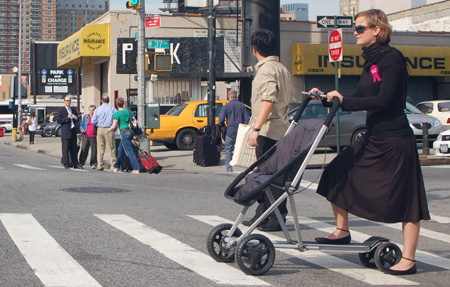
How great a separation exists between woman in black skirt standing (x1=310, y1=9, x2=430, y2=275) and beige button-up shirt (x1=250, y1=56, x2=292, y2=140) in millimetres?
1436

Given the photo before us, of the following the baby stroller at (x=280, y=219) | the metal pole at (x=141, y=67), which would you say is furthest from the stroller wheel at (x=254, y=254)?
the metal pole at (x=141, y=67)

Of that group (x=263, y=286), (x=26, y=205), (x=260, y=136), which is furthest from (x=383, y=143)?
(x=26, y=205)

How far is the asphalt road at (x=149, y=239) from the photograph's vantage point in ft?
17.5

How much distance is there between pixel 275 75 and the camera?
276 inches

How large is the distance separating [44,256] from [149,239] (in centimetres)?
120

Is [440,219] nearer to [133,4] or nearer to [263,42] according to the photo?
[263,42]

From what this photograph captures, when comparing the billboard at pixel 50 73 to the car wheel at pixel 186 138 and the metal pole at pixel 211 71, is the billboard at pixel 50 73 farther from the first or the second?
the metal pole at pixel 211 71

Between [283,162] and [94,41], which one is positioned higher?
[94,41]

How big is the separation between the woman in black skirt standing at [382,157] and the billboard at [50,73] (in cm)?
8130

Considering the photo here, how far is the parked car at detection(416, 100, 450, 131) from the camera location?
909 inches

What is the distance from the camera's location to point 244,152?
6914 mm

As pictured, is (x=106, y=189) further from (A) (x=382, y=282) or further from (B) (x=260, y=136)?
(A) (x=382, y=282)

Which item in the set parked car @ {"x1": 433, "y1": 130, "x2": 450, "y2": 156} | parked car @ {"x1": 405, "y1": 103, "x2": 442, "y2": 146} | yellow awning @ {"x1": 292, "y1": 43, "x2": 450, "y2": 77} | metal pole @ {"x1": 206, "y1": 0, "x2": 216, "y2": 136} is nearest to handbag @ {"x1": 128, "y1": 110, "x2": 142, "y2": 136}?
metal pole @ {"x1": 206, "y1": 0, "x2": 216, "y2": 136}

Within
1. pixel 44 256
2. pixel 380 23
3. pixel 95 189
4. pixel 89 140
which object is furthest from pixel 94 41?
pixel 380 23
